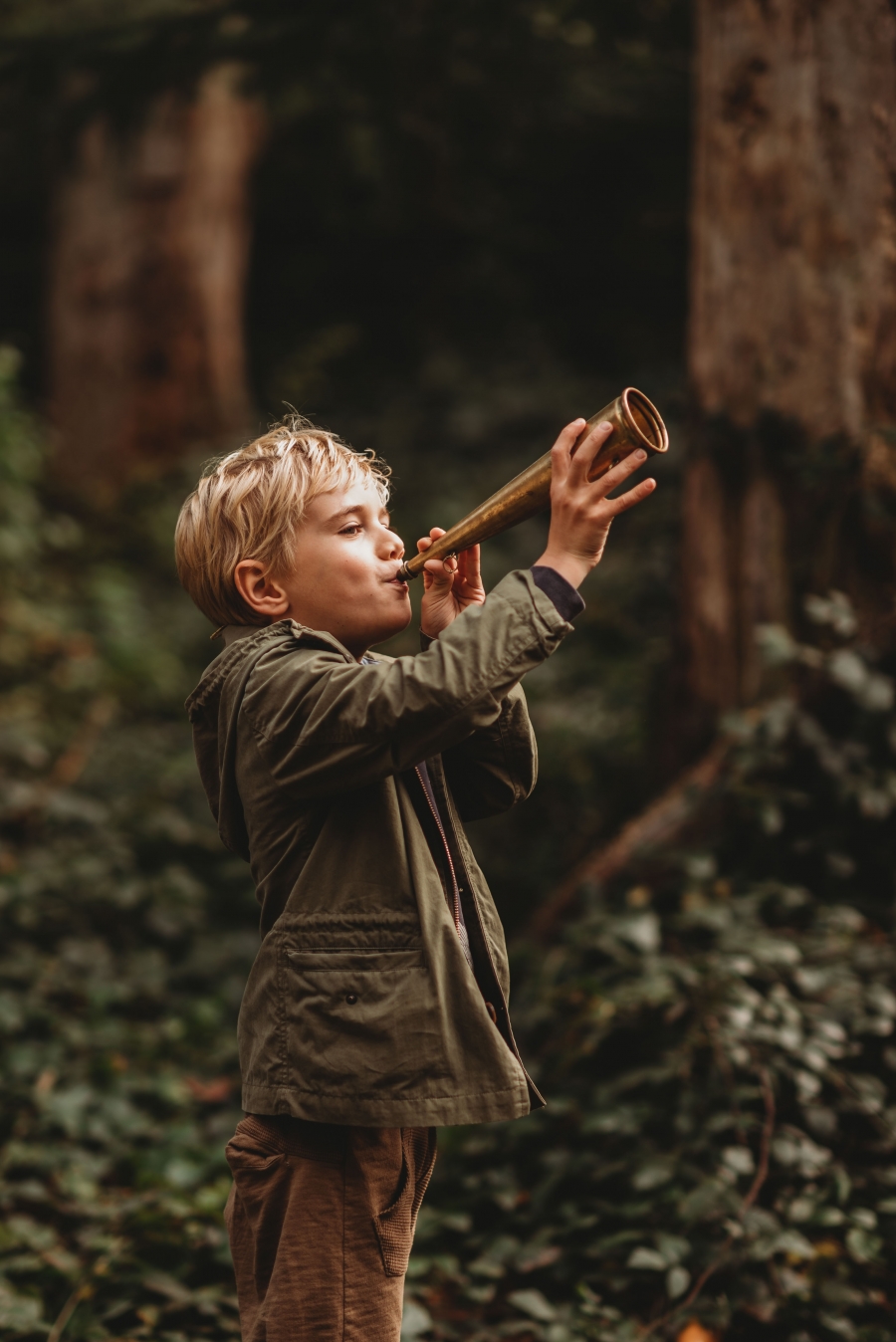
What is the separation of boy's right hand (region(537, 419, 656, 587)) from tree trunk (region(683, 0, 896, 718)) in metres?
2.02

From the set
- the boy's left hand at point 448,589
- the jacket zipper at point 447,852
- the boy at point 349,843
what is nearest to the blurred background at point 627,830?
the boy at point 349,843

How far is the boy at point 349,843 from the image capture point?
1.61m

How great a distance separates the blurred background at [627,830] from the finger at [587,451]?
1625 millimetres

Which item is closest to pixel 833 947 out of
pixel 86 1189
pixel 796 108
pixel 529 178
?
pixel 86 1189

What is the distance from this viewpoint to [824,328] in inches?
135

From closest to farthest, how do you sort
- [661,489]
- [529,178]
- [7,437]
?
[661,489] → [7,437] → [529,178]

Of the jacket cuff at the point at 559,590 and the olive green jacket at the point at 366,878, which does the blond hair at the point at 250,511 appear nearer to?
the olive green jacket at the point at 366,878

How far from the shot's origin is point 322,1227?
1676 mm

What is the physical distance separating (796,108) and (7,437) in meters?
4.91

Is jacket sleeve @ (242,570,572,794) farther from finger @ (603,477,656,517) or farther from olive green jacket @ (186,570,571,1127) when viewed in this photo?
finger @ (603,477,656,517)

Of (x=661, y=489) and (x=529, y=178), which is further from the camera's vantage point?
(x=529, y=178)

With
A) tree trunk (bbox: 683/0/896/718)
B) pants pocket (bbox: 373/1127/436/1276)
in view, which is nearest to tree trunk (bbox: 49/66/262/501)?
tree trunk (bbox: 683/0/896/718)

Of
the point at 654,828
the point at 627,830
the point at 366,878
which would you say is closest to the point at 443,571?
the point at 366,878

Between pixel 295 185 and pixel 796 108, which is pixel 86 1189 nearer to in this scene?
pixel 796 108
